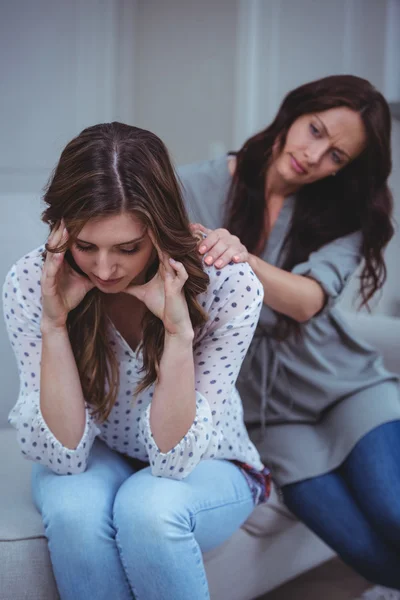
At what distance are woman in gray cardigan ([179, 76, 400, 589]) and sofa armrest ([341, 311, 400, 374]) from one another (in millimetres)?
271

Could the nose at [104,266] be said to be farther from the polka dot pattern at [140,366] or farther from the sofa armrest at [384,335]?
the sofa armrest at [384,335]

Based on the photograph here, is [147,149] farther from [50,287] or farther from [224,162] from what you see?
[224,162]

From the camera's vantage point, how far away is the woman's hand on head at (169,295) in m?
0.98

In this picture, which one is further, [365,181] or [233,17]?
[233,17]

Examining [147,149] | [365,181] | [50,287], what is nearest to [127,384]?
[50,287]

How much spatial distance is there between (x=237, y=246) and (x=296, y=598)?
2.95 feet

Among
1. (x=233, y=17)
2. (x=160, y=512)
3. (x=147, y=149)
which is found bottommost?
(x=160, y=512)

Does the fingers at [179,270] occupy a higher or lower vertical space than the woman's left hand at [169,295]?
higher

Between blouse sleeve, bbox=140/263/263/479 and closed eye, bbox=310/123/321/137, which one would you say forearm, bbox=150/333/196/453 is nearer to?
blouse sleeve, bbox=140/263/263/479

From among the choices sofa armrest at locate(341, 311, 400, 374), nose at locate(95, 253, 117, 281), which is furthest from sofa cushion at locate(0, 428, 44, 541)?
sofa armrest at locate(341, 311, 400, 374)

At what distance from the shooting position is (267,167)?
1.39 metres

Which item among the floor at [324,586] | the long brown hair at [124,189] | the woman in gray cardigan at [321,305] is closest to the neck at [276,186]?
the woman in gray cardigan at [321,305]

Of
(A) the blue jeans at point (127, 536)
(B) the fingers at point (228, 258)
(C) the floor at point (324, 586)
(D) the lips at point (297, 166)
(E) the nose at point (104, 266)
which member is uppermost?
(D) the lips at point (297, 166)

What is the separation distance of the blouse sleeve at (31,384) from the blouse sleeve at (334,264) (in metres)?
0.48
